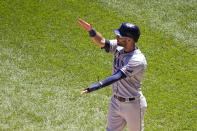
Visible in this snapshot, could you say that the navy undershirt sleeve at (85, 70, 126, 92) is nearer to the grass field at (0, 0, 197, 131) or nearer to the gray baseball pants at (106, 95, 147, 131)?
the gray baseball pants at (106, 95, 147, 131)

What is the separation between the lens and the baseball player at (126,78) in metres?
4.51

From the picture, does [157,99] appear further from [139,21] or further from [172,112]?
[139,21]

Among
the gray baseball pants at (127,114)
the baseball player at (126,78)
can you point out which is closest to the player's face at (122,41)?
the baseball player at (126,78)

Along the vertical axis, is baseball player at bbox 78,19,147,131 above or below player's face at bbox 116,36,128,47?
below

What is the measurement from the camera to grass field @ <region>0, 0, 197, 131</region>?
6.40 metres

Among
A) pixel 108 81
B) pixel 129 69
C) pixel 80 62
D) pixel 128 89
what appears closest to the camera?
pixel 108 81

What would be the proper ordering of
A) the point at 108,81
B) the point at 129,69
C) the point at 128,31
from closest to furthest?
1. the point at 108,81
2. the point at 129,69
3. the point at 128,31

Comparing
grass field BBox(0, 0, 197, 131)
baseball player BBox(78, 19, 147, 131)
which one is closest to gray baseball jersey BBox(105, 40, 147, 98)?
baseball player BBox(78, 19, 147, 131)

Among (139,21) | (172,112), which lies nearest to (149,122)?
(172,112)

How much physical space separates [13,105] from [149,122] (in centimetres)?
243

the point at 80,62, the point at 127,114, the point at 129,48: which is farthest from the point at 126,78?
the point at 80,62

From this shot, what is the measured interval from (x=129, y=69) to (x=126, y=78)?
225 mm

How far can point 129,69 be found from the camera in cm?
444

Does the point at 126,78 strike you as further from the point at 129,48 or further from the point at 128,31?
the point at 128,31
